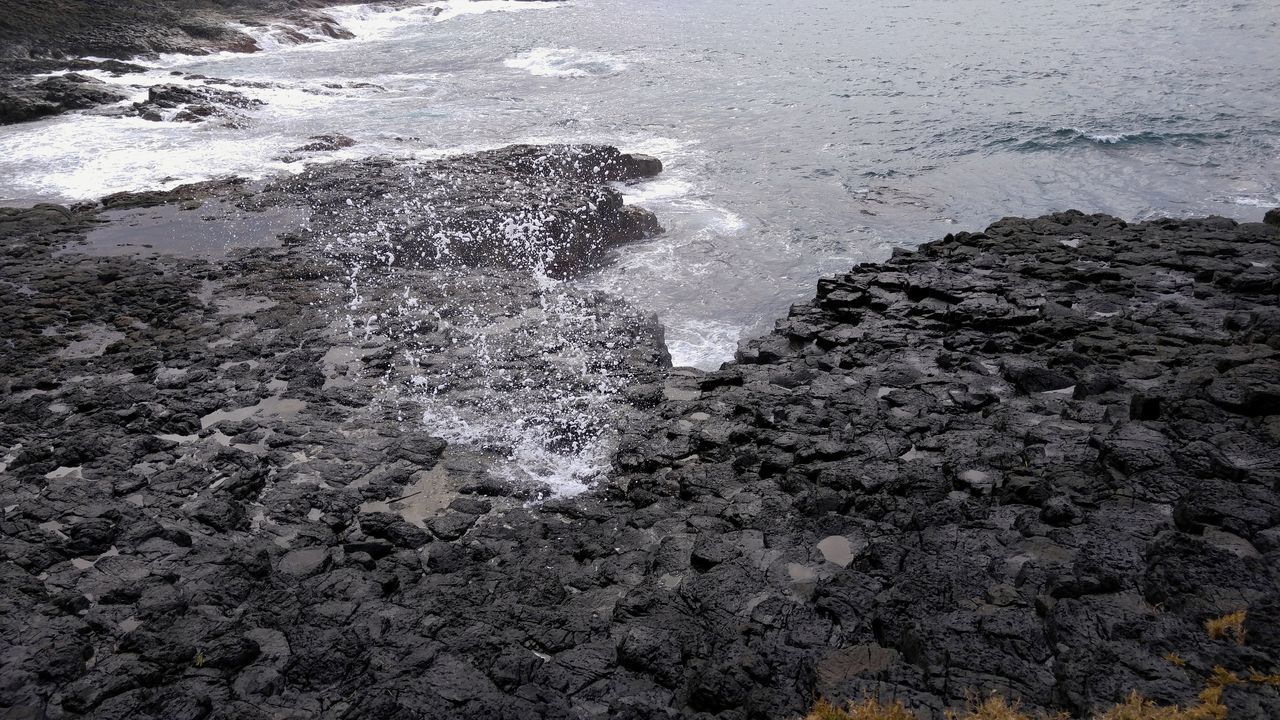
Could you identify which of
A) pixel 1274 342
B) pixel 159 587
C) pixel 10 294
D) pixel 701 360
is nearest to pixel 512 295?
pixel 701 360

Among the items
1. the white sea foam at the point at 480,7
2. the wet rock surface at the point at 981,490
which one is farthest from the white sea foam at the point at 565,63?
the wet rock surface at the point at 981,490

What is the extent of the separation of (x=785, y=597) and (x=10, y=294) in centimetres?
1316

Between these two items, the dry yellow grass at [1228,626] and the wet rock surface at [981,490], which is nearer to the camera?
the dry yellow grass at [1228,626]

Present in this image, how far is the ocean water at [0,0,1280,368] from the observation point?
53.5ft

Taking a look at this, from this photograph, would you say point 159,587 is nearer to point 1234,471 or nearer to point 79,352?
point 79,352

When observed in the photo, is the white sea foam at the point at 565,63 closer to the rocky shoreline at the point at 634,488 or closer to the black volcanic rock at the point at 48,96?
the black volcanic rock at the point at 48,96

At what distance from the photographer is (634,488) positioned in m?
8.52

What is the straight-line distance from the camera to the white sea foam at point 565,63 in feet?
105

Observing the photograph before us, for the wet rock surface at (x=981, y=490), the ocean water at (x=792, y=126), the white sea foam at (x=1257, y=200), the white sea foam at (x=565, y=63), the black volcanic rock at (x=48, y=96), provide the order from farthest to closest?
the white sea foam at (x=565, y=63)
the black volcanic rock at (x=48, y=96)
the ocean water at (x=792, y=126)
the white sea foam at (x=1257, y=200)
the wet rock surface at (x=981, y=490)

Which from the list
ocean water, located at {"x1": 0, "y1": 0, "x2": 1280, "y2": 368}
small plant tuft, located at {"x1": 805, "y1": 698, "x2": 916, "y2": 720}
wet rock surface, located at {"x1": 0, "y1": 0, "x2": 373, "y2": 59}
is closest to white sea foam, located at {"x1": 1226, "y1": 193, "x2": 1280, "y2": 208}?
ocean water, located at {"x1": 0, "y1": 0, "x2": 1280, "y2": 368}

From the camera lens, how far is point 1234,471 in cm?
684

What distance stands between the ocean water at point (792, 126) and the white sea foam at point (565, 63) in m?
0.19

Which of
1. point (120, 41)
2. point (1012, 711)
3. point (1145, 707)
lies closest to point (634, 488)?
point (1012, 711)

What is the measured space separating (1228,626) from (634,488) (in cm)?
507
